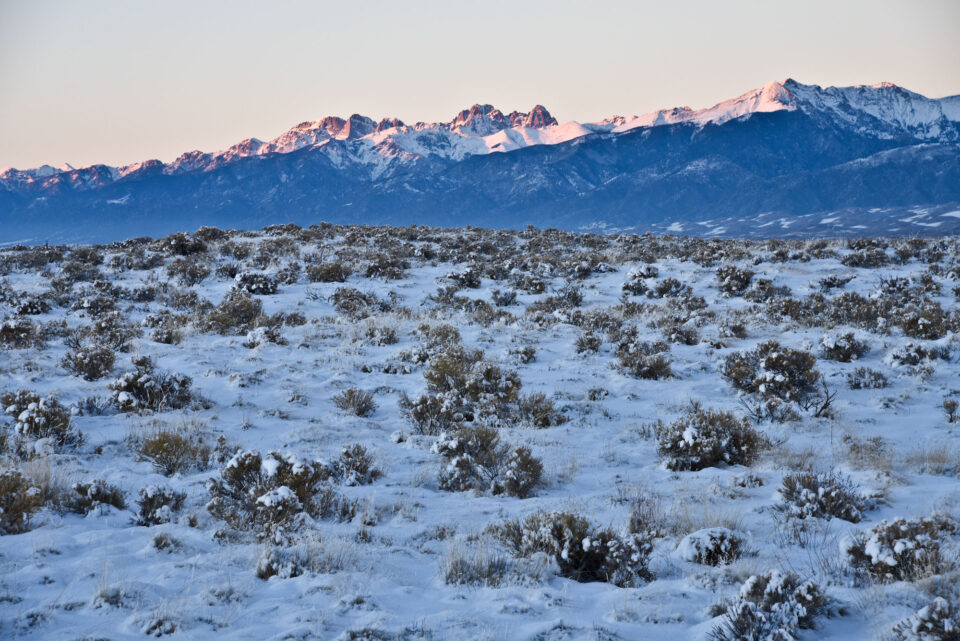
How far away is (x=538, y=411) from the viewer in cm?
873

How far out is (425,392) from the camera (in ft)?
31.2

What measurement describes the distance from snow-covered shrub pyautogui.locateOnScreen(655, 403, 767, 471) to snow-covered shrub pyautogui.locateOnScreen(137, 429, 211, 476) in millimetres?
5690

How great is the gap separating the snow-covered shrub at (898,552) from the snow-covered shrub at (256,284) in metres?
15.6

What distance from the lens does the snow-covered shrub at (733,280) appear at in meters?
17.2

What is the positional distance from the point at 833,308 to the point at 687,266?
680 centimetres

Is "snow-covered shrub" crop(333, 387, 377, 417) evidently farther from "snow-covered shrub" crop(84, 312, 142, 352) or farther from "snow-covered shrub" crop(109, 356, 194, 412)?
"snow-covered shrub" crop(84, 312, 142, 352)

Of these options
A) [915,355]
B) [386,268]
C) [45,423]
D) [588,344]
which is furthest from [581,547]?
[386,268]

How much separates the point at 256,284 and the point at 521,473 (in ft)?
42.2

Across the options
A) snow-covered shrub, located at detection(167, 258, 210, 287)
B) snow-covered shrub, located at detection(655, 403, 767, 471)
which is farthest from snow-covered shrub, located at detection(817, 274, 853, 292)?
snow-covered shrub, located at detection(167, 258, 210, 287)

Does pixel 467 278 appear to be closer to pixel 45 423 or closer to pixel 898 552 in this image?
pixel 45 423

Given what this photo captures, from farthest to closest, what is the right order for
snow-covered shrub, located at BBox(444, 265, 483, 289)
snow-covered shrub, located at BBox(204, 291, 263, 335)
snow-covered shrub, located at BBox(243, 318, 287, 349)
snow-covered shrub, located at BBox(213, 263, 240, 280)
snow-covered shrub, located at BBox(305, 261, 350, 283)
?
snow-covered shrub, located at BBox(213, 263, 240, 280) < snow-covered shrub, located at BBox(444, 265, 483, 289) < snow-covered shrub, located at BBox(305, 261, 350, 283) < snow-covered shrub, located at BBox(204, 291, 263, 335) < snow-covered shrub, located at BBox(243, 318, 287, 349)

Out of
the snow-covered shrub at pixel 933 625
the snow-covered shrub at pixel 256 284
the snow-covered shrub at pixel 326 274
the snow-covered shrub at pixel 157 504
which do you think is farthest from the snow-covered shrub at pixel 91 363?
the snow-covered shrub at pixel 933 625

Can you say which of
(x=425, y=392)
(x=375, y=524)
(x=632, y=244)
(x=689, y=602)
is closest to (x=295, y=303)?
(x=425, y=392)

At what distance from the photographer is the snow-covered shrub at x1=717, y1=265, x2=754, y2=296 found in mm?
17250
